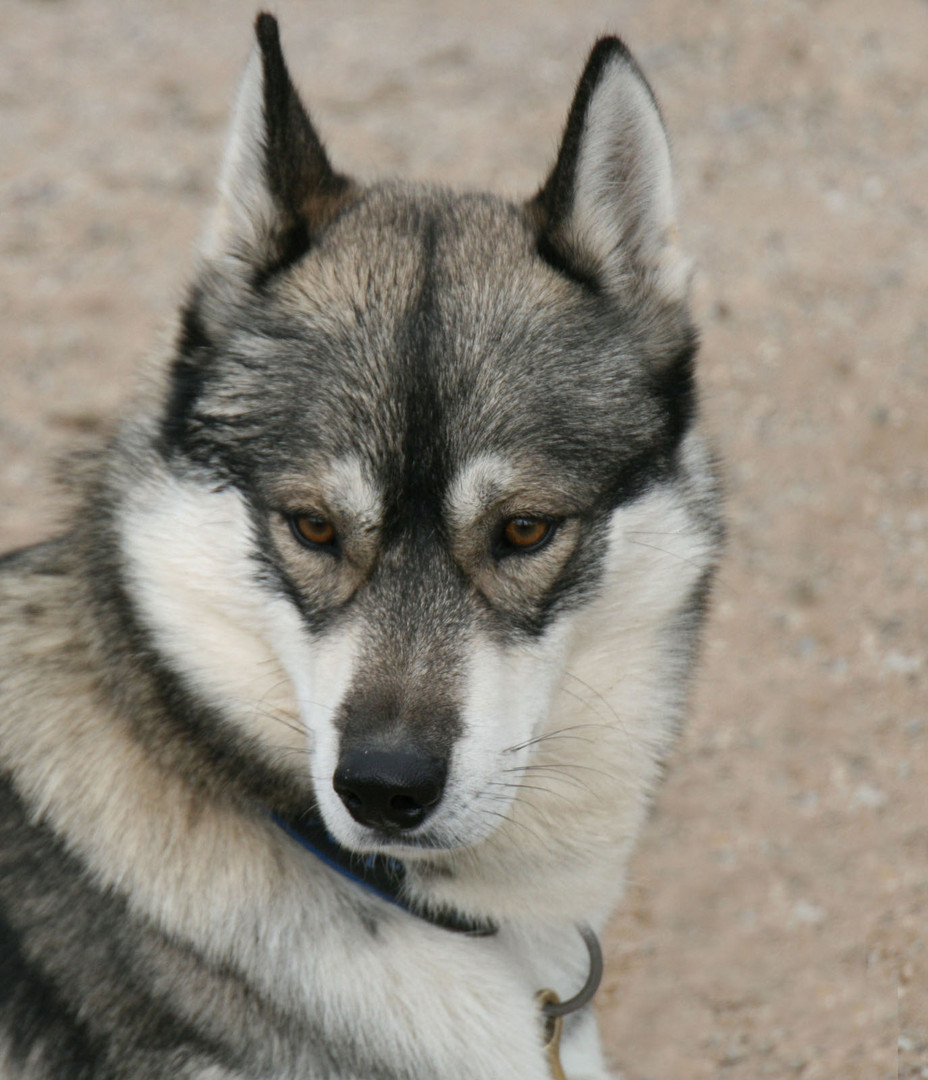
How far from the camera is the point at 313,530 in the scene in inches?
111

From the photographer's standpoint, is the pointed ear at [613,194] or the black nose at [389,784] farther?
A: the pointed ear at [613,194]

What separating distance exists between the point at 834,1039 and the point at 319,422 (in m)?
2.57

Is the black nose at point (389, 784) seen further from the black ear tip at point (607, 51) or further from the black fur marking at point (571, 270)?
the black ear tip at point (607, 51)

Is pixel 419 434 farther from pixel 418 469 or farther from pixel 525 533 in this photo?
pixel 525 533

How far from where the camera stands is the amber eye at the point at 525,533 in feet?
9.21

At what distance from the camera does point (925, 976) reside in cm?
396

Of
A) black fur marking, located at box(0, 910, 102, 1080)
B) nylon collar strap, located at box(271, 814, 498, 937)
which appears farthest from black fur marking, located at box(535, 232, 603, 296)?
black fur marking, located at box(0, 910, 102, 1080)

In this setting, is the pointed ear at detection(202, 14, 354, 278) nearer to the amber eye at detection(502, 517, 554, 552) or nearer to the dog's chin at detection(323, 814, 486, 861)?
the amber eye at detection(502, 517, 554, 552)

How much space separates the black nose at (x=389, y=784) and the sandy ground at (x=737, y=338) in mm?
1291

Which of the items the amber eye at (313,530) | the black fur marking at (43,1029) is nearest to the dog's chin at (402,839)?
the amber eye at (313,530)

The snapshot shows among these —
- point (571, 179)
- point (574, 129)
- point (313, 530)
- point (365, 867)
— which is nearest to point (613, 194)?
point (571, 179)

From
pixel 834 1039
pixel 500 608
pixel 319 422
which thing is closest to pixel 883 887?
pixel 834 1039

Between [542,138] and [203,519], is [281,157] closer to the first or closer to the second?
[203,519]

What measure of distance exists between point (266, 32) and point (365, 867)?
1.88 meters
